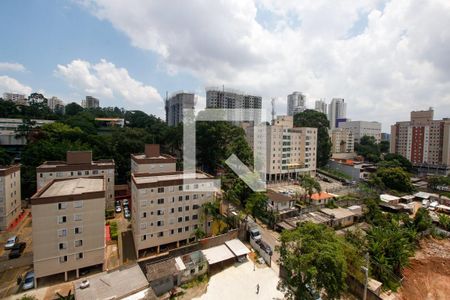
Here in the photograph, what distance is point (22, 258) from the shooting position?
15305 mm

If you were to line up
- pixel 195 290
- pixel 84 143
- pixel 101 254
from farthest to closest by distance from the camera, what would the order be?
pixel 84 143 → pixel 101 254 → pixel 195 290

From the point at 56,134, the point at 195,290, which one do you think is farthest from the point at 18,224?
the point at 195,290

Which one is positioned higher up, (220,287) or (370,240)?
(370,240)

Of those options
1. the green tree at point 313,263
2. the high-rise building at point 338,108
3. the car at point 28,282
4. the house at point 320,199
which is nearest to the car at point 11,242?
the car at point 28,282

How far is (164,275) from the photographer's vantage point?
12.8 metres

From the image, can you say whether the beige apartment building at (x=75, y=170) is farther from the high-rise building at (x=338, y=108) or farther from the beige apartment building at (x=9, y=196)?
the high-rise building at (x=338, y=108)

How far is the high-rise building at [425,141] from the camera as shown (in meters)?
47.8

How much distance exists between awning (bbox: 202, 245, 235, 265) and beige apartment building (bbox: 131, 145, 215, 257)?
246 centimetres

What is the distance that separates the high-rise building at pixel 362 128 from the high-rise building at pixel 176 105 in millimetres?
56885

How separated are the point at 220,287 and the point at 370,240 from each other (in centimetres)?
1121

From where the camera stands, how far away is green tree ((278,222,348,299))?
31.7 ft

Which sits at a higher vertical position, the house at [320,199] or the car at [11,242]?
the house at [320,199]

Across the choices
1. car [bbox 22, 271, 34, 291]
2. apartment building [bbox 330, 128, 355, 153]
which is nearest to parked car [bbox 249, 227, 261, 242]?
car [bbox 22, 271, 34, 291]

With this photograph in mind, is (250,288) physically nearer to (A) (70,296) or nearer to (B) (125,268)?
(B) (125,268)
